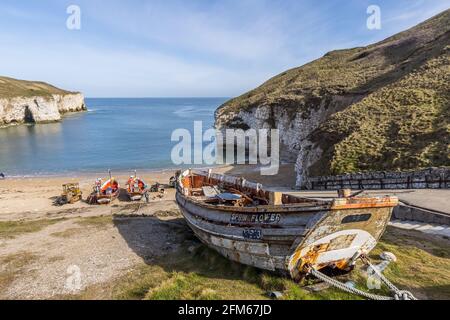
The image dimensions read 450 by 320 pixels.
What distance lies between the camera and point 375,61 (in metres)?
62.7

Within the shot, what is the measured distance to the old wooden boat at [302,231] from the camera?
33.3 ft

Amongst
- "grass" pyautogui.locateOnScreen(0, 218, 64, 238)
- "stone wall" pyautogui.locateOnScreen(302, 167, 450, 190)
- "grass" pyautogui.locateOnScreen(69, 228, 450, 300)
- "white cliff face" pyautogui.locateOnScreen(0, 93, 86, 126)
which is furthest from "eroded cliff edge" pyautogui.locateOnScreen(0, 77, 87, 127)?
"grass" pyautogui.locateOnScreen(69, 228, 450, 300)

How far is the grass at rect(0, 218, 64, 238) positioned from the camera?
19234mm

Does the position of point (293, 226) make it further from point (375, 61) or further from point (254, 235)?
point (375, 61)

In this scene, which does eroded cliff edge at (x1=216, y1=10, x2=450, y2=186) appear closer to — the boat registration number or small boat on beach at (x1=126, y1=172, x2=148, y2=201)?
small boat on beach at (x1=126, y1=172, x2=148, y2=201)

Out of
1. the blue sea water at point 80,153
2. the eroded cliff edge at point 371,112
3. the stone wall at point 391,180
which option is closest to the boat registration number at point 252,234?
the stone wall at point 391,180

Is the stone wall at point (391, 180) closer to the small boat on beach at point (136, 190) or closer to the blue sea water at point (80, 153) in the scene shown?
the small boat on beach at point (136, 190)

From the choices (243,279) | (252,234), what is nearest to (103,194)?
(243,279)

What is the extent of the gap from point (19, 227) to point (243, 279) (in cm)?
1668

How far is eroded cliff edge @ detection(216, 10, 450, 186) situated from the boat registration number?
16.8 m

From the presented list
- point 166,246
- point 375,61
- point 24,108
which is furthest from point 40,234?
point 24,108

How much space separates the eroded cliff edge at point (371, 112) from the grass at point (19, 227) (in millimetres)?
21053
